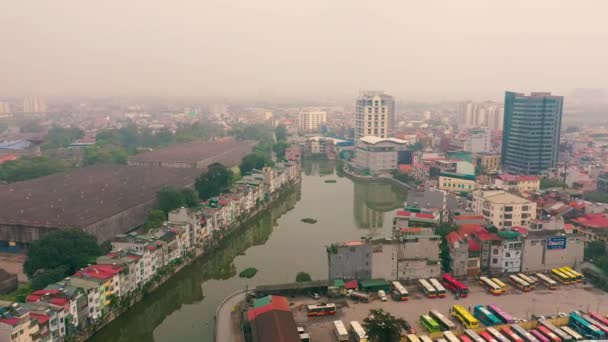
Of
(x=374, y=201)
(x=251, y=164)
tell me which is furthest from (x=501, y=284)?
(x=251, y=164)

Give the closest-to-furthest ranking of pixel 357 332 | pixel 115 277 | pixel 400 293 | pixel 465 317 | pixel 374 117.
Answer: pixel 357 332, pixel 465 317, pixel 115 277, pixel 400 293, pixel 374 117

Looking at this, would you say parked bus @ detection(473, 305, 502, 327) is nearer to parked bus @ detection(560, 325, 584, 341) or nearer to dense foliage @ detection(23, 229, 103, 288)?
parked bus @ detection(560, 325, 584, 341)

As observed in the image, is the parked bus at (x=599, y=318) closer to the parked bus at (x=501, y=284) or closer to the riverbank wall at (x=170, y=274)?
the parked bus at (x=501, y=284)

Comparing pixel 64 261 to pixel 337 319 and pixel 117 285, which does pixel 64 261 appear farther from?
pixel 337 319

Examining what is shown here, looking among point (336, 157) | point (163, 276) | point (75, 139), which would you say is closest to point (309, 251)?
point (163, 276)

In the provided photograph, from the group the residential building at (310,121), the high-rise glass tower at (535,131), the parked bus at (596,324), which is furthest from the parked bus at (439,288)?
the residential building at (310,121)

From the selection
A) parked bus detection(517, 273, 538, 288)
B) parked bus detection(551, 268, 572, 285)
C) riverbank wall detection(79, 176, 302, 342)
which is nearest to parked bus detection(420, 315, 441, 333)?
parked bus detection(517, 273, 538, 288)

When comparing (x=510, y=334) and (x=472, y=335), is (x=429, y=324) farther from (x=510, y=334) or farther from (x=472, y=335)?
(x=510, y=334)
